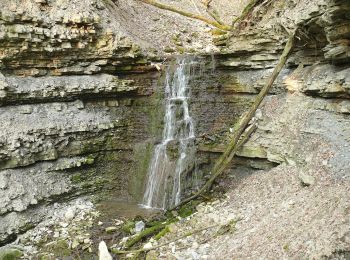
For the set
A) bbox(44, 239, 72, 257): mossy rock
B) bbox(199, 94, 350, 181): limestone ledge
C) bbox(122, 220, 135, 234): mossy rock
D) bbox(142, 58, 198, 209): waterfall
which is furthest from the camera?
bbox(142, 58, 198, 209): waterfall

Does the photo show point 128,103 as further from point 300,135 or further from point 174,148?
point 300,135

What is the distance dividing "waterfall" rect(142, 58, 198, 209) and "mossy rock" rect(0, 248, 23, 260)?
3871 mm

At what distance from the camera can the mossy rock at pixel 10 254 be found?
852 cm

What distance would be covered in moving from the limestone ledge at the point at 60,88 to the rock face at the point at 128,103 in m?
0.03

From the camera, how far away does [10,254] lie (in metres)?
8.64

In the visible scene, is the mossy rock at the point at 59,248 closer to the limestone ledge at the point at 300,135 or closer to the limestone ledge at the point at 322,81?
the limestone ledge at the point at 300,135

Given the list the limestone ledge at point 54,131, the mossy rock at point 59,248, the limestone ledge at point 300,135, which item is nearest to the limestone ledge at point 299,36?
the limestone ledge at point 300,135

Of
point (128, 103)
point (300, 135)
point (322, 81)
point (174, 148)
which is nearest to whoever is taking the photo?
point (322, 81)

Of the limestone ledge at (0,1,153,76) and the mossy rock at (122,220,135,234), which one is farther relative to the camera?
the limestone ledge at (0,1,153,76)

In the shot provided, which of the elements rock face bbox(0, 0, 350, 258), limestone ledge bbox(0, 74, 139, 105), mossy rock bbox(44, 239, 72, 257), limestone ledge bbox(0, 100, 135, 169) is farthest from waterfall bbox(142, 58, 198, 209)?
mossy rock bbox(44, 239, 72, 257)

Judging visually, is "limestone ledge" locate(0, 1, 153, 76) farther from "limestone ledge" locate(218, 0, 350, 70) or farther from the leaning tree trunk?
the leaning tree trunk

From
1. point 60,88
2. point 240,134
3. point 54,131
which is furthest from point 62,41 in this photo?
point 240,134

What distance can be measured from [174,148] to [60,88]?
13.5 ft

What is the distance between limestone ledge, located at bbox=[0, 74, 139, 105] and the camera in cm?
1032
